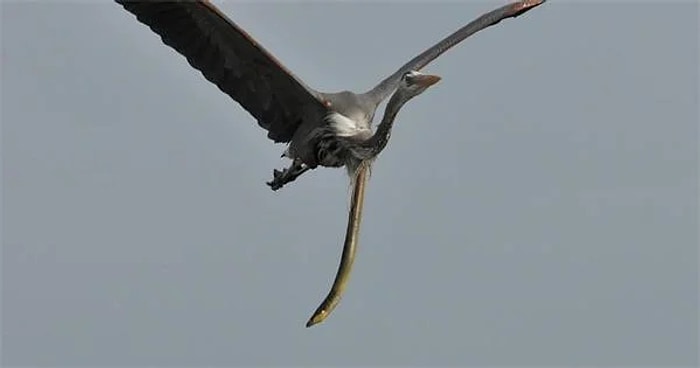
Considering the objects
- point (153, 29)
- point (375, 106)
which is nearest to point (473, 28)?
point (375, 106)

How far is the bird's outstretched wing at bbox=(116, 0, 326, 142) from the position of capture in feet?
69.7

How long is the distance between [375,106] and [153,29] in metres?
2.77

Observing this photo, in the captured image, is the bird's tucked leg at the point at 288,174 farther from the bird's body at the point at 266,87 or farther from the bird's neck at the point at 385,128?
the bird's neck at the point at 385,128

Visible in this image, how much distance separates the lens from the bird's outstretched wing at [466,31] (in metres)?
23.8

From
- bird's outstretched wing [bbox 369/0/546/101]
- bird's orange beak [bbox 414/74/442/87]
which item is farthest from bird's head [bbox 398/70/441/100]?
bird's outstretched wing [bbox 369/0/546/101]

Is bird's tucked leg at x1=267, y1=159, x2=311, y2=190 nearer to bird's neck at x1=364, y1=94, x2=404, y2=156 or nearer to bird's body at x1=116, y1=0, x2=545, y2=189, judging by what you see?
bird's body at x1=116, y1=0, x2=545, y2=189

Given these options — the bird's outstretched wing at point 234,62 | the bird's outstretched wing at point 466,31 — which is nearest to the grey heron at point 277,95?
the bird's outstretched wing at point 234,62

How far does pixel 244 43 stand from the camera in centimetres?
→ 2156

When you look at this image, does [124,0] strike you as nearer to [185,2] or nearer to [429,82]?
[185,2]

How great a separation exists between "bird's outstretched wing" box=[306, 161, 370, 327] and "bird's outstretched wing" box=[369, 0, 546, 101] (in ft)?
6.40

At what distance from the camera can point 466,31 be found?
24.8 m

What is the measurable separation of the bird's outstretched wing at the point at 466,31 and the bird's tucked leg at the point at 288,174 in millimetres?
1443

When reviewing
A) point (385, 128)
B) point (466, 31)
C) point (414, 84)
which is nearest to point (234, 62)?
point (385, 128)

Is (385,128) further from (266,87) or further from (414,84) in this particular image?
(266,87)
